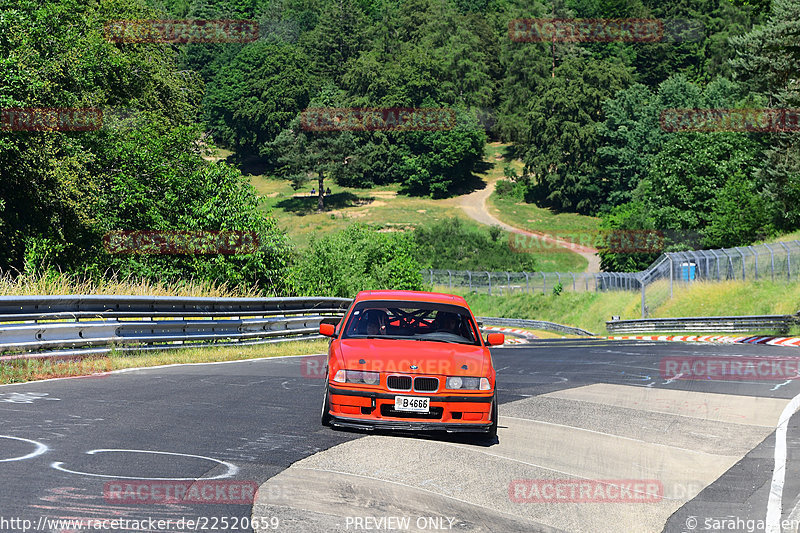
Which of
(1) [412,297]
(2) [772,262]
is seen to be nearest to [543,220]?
(2) [772,262]

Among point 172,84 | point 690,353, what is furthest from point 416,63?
point 690,353

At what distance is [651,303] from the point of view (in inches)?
1975

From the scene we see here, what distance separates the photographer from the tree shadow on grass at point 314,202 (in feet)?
372

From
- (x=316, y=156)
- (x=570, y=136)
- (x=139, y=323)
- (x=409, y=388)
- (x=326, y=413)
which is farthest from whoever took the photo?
(x=316, y=156)

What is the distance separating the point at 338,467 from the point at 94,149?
28.0 m

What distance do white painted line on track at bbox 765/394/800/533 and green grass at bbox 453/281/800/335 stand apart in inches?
1151

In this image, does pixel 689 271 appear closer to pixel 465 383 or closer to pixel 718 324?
pixel 718 324

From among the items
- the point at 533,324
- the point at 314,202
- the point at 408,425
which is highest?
the point at 408,425

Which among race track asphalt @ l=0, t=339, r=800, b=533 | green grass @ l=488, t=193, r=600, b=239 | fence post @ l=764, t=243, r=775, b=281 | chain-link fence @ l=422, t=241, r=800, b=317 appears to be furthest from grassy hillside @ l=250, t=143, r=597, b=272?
race track asphalt @ l=0, t=339, r=800, b=533

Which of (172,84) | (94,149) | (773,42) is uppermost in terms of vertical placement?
(773,42)

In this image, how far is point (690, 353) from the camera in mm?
22875

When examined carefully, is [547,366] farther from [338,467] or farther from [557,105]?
[557,105]

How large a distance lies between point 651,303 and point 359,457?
44557 millimetres

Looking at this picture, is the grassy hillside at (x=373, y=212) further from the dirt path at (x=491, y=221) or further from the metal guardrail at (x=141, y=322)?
the metal guardrail at (x=141, y=322)
